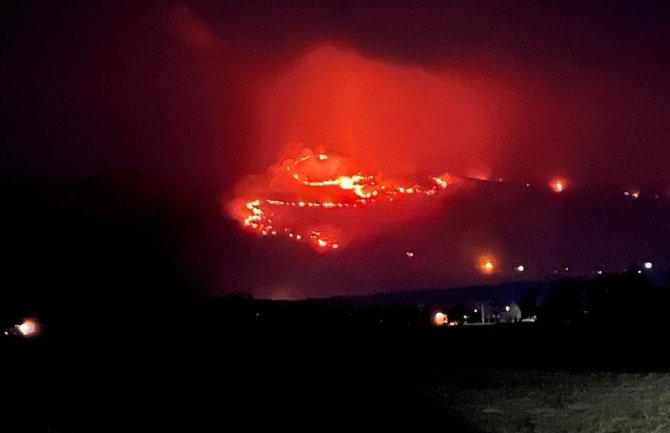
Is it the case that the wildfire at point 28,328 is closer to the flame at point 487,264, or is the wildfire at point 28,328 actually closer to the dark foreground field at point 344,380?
the dark foreground field at point 344,380

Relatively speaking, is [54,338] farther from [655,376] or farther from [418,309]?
[655,376]

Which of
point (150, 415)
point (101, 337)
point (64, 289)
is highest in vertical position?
point (64, 289)

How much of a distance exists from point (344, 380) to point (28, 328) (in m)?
13.4

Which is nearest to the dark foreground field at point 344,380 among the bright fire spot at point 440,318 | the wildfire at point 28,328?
the wildfire at point 28,328

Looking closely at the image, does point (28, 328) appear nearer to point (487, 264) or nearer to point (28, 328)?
point (28, 328)

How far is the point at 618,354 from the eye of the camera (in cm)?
1179

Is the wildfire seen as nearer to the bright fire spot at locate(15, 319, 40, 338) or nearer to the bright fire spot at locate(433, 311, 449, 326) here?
the bright fire spot at locate(15, 319, 40, 338)

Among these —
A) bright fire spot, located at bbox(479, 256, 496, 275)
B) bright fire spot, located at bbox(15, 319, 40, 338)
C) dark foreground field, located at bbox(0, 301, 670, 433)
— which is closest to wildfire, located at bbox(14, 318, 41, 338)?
bright fire spot, located at bbox(15, 319, 40, 338)

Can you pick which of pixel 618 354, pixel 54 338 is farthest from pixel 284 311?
pixel 618 354

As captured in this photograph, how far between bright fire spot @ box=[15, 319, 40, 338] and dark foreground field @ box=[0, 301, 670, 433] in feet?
3.41

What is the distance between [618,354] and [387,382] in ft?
13.7

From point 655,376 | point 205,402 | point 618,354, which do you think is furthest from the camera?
point 618,354

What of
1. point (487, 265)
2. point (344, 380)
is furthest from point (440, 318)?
point (344, 380)

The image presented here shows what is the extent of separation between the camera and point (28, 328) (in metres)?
20.6
